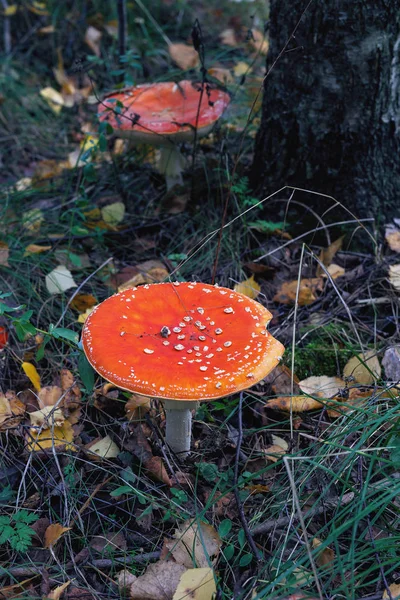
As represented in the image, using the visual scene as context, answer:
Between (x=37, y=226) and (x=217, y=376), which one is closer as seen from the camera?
(x=217, y=376)

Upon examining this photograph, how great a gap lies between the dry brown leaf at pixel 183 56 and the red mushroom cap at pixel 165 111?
1294 mm

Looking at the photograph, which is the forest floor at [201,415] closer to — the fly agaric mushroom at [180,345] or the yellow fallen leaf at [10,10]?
the fly agaric mushroom at [180,345]

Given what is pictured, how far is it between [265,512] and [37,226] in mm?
2576

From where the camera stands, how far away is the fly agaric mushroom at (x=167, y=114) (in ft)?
11.8

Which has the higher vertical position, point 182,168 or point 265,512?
point 182,168

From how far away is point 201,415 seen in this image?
266 cm

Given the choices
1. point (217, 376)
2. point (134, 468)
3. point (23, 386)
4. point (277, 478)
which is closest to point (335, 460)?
point (277, 478)

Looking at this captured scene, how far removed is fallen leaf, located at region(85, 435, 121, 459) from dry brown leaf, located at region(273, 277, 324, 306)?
1.32 metres

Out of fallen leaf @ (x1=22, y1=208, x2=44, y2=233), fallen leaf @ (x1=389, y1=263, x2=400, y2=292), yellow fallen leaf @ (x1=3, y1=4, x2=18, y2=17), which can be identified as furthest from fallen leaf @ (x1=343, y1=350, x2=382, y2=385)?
yellow fallen leaf @ (x1=3, y1=4, x2=18, y2=17)

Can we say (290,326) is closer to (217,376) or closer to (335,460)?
(335,460)

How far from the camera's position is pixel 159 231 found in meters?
3.96

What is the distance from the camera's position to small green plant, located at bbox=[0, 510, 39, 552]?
6.63 ft

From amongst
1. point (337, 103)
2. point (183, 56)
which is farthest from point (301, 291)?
point (183, 56)

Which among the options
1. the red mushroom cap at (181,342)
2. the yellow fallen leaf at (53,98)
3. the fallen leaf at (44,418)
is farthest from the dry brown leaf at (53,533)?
the yellow fallen leaf at (53,98)
